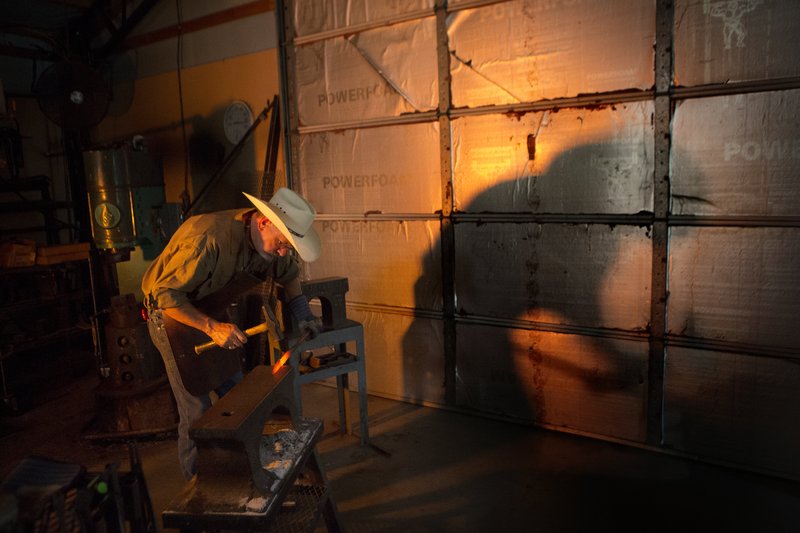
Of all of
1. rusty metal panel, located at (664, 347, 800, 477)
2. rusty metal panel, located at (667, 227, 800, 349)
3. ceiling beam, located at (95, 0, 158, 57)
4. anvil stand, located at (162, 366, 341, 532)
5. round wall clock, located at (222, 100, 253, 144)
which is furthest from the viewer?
ceiling beam, located at (95, 0, 158, 57)

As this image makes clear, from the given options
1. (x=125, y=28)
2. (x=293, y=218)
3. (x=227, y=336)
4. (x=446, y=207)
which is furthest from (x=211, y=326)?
(x=125, y=28)

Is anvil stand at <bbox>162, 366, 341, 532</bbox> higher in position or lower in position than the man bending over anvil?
lower

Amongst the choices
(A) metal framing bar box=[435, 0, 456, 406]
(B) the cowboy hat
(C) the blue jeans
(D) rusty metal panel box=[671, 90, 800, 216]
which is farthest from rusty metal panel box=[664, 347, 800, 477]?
(C) the blue jeans

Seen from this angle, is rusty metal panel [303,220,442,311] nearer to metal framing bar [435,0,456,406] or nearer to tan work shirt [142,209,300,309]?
metal framing bar [435,0,456,406]

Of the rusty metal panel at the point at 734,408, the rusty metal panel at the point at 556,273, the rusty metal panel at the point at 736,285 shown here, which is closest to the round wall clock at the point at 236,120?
the rusty metal panel at the point at 556,273

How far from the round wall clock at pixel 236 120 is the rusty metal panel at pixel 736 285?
14.0 feet

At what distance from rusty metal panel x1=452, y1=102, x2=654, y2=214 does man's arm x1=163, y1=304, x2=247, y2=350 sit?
6.90 ft

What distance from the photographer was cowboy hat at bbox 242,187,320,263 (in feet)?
9.47

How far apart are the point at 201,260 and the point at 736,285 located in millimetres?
3099

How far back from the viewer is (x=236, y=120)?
5.89 metres

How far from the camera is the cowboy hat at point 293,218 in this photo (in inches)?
114

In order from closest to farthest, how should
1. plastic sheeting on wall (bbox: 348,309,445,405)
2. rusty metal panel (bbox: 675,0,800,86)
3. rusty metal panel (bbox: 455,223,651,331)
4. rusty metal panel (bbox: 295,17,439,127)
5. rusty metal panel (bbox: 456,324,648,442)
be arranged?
1. rusty metal panel (bbox: 675,0,800,86)
2. rusty metal panel (bbox: 455,223,651,331)
3. rusty metal panel (bbox: 456,324,648,442)
4. rusty metal panel (bbox: 295,17,439,127)
5. plastic sheeting on wall (bbox: 348,309,445,405)

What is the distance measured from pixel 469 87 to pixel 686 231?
1.79 metres

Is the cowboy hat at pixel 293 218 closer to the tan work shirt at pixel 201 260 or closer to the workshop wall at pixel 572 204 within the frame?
the tan work shirt at pixel 201 260
